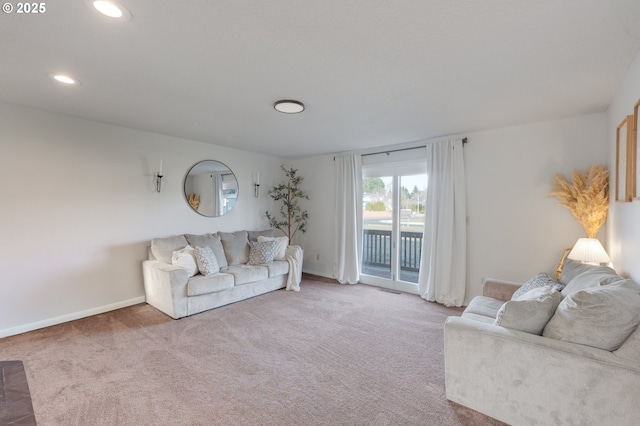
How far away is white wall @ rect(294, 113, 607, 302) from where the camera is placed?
316cm

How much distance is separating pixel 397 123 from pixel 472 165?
4.19 ft

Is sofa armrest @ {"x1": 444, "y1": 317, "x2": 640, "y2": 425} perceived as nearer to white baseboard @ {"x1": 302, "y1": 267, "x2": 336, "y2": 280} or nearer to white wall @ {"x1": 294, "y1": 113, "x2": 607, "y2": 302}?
white wall @ {"x1": 294, "y1": 113, "x2": 607, "y2": 302}

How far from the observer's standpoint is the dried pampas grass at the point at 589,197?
2781mm

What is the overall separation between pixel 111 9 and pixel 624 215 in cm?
373

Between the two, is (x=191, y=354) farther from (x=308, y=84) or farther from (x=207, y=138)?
(x=207, y=138)

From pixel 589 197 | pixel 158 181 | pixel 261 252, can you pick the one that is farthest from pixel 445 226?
pixel 158 181

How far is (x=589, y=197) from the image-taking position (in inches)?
110

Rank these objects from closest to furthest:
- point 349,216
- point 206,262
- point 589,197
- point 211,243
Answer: point 589,197
point 206,262
point 211,243
point 349,216

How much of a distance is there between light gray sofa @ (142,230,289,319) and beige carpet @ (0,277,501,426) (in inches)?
7.2

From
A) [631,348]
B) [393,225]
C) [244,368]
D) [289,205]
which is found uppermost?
[289,205]

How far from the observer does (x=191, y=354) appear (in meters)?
2.58

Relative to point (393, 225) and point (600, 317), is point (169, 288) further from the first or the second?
point (600, 317)

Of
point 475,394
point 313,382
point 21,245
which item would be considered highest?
point 21,245

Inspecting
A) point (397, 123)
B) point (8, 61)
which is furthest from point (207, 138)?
point (397, 123)
